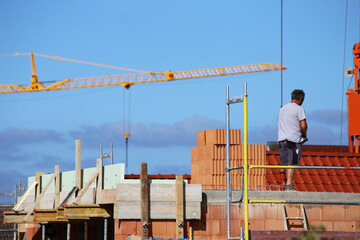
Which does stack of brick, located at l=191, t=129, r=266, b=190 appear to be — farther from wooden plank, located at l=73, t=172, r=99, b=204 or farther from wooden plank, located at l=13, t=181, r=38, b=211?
wooden plank, located at l=13, t=181, r=38, b=211

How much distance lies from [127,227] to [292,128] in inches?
177

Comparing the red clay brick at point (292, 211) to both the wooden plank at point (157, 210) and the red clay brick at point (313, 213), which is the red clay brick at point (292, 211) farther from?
the wooden plank at point (157, 210)

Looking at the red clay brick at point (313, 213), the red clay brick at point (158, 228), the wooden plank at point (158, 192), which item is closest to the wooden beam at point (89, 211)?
the wooden plank at point (158, 192)

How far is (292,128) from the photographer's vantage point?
585 inches

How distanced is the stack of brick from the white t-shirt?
3.00 meters

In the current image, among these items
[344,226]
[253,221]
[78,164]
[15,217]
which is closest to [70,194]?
[78,164]

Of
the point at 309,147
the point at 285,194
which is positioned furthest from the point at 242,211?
the point at 309,147

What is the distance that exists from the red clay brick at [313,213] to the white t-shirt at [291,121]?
198cm

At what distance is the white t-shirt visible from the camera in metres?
14.7

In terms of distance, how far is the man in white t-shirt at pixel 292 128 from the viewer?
14.7 metres

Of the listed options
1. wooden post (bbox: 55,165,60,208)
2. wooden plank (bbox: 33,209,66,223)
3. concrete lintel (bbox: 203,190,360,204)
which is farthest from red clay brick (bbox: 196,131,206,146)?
wooden post (bbox: 55,165,60,208)

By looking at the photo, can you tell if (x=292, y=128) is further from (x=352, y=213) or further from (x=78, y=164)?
(x=78, y=164)

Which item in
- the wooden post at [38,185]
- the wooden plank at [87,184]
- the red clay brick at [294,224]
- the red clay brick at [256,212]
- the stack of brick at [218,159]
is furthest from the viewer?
the wooden post at [38,185]

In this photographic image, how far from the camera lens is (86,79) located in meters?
124
